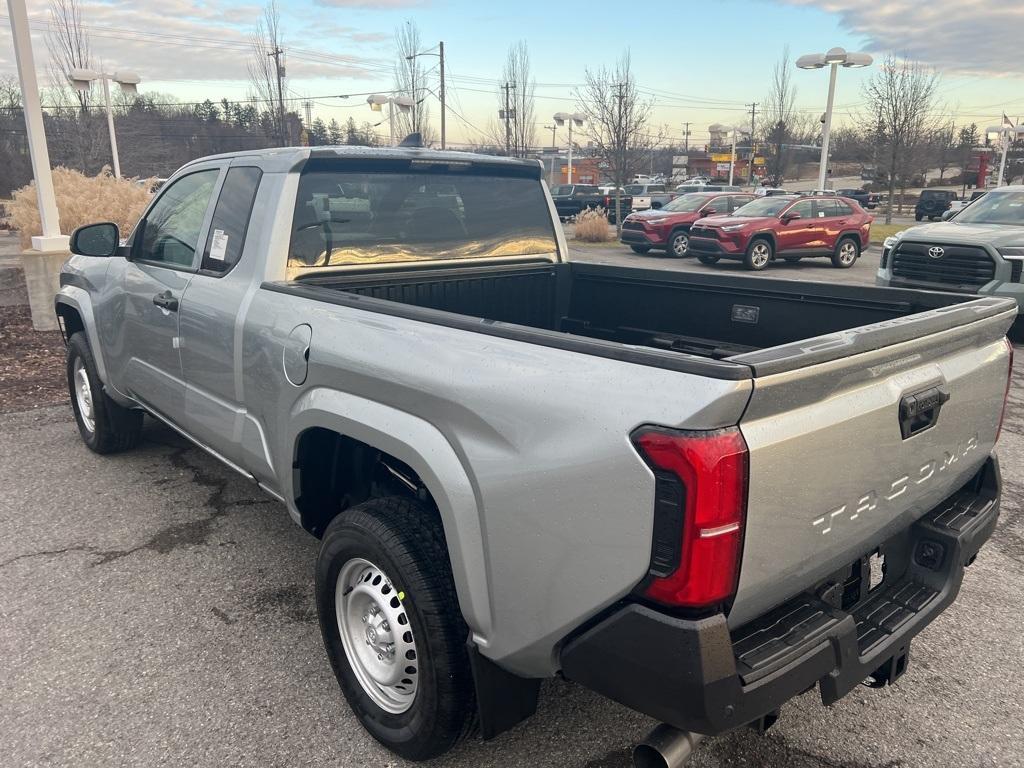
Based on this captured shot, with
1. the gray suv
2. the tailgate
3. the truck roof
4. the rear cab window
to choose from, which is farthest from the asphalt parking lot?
the gray suv

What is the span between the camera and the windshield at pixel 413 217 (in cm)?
327

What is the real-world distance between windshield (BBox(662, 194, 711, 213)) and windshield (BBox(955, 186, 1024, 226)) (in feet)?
33.2

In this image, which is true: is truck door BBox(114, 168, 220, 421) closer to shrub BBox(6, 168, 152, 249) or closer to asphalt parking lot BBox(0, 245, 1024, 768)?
asphalt parking lot BBox(0, 245, 1024, 768)

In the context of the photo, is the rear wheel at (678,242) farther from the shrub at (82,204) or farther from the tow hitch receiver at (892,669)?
the tow hitch receiver at (892,669)

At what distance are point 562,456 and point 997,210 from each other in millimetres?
11013

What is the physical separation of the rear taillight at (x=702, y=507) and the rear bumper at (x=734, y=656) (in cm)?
8

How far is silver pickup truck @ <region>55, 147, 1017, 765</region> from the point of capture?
1.67 meters

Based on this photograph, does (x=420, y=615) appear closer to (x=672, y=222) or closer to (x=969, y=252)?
(x=969, y=252)

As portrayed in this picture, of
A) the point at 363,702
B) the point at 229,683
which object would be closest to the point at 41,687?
the point at 229,683

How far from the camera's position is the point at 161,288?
3.79 m

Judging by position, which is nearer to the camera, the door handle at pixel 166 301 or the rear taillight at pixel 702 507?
the rear taillight at pixel 702 507

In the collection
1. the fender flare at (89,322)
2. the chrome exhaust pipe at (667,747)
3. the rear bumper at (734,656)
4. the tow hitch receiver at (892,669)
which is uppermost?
the fender flare at (89,322)

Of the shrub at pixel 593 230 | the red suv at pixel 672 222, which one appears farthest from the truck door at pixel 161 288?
the shrub at pixel 593 230

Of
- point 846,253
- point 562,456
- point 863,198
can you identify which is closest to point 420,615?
point 562,456
